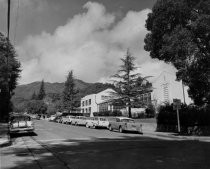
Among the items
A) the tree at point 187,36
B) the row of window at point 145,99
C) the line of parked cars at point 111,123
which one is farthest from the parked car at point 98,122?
the tree at point 187,36

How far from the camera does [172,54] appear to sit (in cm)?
1953

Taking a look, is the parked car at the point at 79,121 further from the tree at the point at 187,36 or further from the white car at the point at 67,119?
the tree at the point at 187,36

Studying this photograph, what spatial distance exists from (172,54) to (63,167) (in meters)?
13.2

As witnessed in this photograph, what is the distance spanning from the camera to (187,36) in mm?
18469

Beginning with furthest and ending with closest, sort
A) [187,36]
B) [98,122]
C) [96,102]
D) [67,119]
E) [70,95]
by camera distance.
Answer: [70,95] < [96,102] < [67,119] < [98,122] < [187,36]

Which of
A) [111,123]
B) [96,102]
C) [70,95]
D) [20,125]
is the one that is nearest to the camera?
[20,125]

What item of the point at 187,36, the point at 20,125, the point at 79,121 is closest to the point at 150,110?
the point at 79,121

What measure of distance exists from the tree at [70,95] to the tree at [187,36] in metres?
64.8

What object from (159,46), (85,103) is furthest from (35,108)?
(159,46)

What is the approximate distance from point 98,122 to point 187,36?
18528 millimetres

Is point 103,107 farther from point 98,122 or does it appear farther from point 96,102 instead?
point 98,122

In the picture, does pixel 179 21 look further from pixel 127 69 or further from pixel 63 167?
pixel 127 69

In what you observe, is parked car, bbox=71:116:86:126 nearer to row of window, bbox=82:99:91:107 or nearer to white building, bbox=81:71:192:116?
white building, bbox=81:71:192:116

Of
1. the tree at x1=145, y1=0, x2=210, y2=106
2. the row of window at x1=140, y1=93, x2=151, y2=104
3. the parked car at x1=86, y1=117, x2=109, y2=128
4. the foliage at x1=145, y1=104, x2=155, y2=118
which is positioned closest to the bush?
the tree at x1=145, y1=0, x2=210, y2=106
